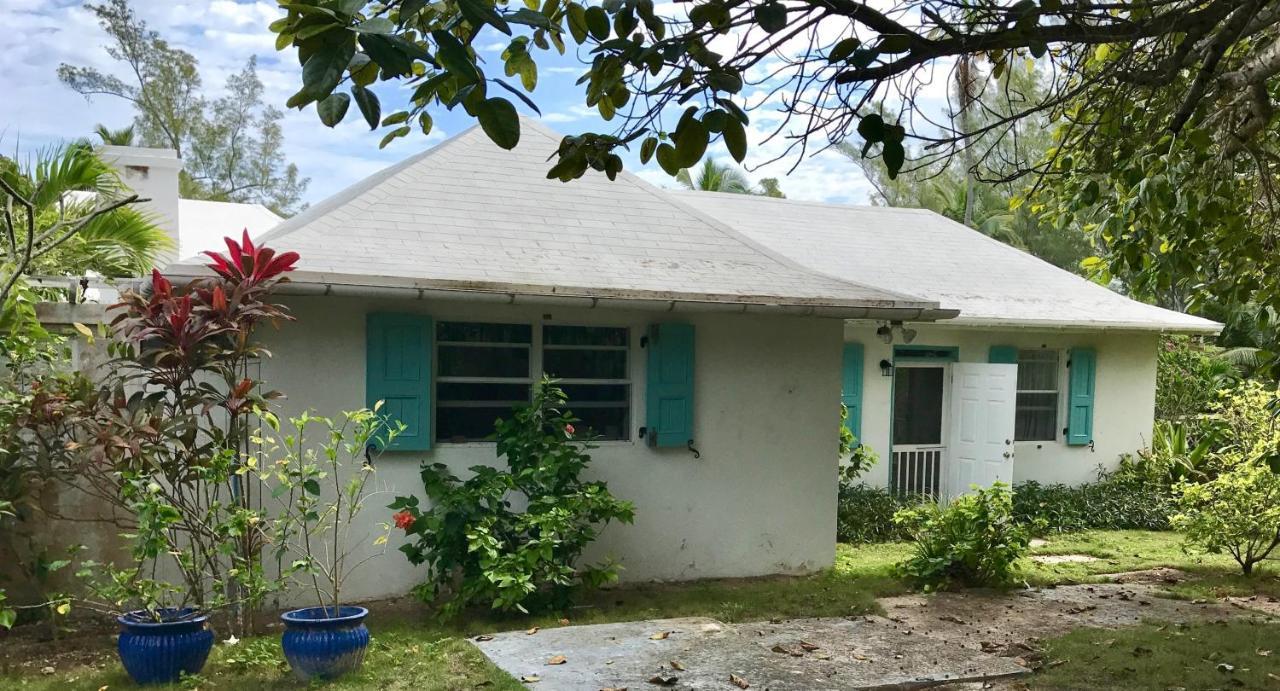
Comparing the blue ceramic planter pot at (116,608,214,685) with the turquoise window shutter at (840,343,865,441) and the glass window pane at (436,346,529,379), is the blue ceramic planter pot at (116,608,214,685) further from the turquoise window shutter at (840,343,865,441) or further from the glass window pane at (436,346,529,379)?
the turquoise window shutter at (840,343,865,441)

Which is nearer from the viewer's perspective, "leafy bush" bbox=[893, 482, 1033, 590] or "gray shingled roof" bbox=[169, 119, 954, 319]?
"gray shingled roof" bbox=[169, 119, 954, 319]

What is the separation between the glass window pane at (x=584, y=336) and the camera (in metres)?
8.41

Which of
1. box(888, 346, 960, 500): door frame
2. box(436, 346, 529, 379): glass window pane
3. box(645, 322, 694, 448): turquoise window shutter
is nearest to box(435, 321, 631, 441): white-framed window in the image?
box(436, 346, 529, 379): glass window pane

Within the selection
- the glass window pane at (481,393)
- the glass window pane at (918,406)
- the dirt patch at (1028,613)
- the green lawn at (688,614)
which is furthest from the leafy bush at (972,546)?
the glass window pane at (918,406)

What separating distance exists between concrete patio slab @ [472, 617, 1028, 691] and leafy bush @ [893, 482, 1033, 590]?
5.17ft

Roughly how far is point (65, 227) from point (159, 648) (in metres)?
2.96

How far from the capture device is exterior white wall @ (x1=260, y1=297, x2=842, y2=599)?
7884 mm

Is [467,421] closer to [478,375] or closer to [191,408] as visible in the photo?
[478,375]

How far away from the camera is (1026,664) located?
20.8 ft

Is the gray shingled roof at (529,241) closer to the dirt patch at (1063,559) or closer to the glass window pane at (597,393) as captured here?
the glass window pane at (597,393)

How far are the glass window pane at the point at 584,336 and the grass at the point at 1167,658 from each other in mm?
4144

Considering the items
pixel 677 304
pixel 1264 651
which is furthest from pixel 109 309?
pixel 1264 651

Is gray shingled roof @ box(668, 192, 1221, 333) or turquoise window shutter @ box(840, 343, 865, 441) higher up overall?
gray shingled roof @ box(668, 192, 1221, 333)

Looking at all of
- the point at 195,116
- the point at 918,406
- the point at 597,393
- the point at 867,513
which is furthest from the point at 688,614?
the point at 195,116
